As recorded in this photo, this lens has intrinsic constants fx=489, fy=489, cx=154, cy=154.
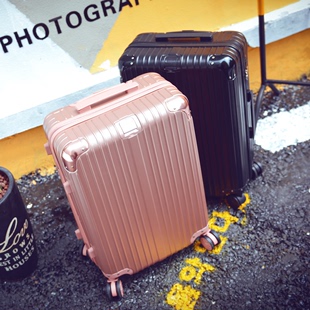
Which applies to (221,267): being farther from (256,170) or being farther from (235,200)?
(256,170)

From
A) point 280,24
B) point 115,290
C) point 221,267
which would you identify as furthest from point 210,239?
point 280,24

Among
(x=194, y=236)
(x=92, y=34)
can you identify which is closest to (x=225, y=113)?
(x=194, y=236)

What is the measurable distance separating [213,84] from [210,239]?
814 mm

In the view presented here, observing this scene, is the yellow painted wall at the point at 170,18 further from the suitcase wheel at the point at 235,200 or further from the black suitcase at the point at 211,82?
the suitcase wheel at the point at 235,200

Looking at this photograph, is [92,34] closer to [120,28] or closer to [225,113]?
[120,28]

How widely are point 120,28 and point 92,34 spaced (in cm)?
18

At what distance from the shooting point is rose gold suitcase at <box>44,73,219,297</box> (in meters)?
2.02

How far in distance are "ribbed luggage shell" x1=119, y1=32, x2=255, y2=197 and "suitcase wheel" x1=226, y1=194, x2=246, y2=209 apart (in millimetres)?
112

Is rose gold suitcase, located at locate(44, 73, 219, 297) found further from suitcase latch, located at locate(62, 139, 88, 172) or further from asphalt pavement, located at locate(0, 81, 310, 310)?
asphalt pavement, located at locate(0, 81, 310, 310)

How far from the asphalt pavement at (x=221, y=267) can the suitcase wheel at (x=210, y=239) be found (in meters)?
A: 0.04

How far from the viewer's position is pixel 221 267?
2.49 metres

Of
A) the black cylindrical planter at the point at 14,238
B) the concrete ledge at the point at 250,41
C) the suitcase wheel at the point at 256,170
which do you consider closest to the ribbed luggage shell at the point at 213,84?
the suitcase wheel at the point at 256,170

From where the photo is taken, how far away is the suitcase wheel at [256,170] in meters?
2.87

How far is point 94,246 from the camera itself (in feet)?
7.45
